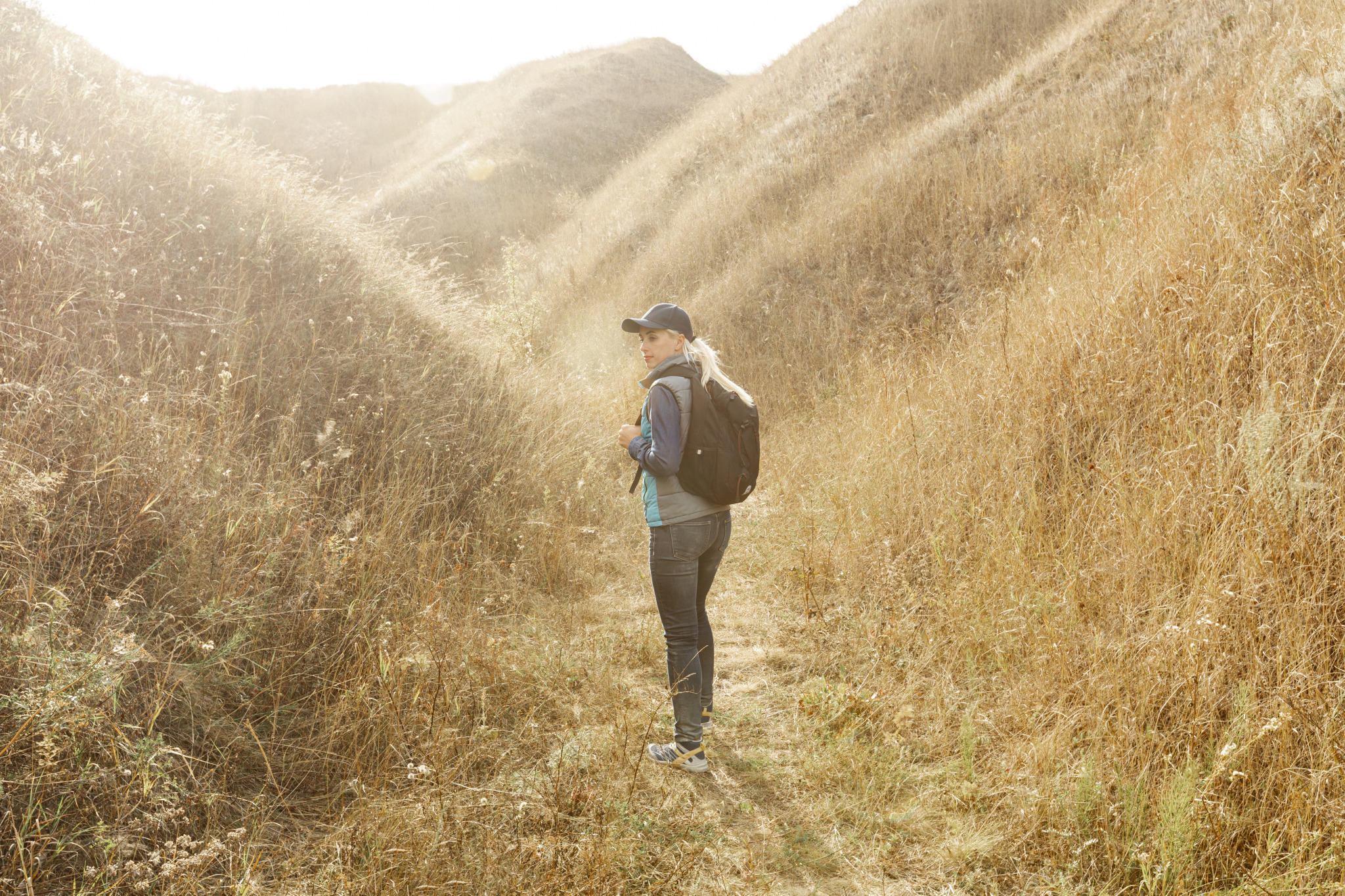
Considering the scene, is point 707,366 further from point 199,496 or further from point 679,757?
point 199,496

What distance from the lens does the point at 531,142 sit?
26.1 m

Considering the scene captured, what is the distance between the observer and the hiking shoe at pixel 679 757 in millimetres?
3525

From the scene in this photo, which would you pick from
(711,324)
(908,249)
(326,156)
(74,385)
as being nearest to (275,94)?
(326,156)

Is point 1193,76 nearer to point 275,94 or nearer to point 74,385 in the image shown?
point 74,385

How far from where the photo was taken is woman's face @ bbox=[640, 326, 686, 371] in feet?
11.7

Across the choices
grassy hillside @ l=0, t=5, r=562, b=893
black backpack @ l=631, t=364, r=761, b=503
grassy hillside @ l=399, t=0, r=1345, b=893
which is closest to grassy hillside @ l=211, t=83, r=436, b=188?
grassy hillside @ l=0, t=5, r=562, b=893

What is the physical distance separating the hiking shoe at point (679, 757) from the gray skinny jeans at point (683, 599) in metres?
0.05

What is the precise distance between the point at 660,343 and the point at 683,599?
1307mm

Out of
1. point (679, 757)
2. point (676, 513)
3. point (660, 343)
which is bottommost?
point (679, 757)

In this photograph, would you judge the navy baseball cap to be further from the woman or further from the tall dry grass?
the tall dry grass

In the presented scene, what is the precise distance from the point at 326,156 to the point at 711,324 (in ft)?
86.8

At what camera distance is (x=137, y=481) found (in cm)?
351

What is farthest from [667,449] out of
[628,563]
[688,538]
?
[628,563]

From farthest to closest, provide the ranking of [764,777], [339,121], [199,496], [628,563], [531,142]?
[339,121]
[531,142]
[628,563]
[199,496]
[764,777]
